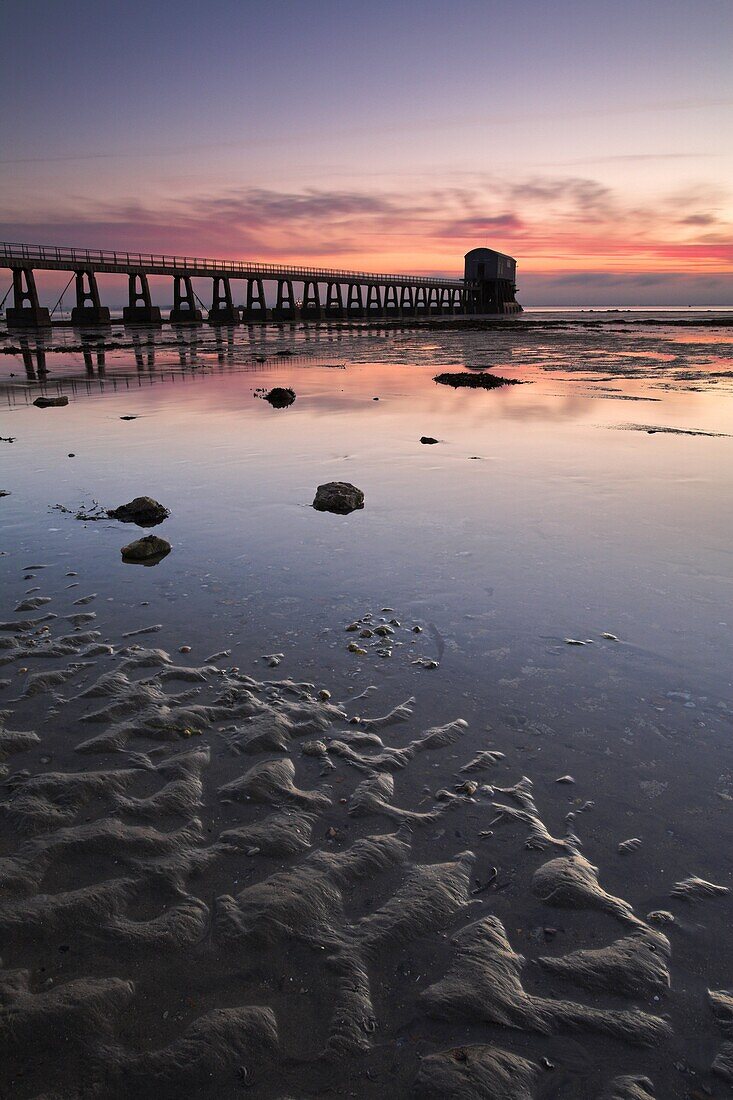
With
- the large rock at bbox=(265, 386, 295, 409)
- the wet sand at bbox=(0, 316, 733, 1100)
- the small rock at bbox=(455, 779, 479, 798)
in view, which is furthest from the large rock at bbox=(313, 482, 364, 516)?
the large rock at bbox=(265, 386, 295, 409)

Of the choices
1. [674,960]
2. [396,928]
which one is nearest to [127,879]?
[396,928]

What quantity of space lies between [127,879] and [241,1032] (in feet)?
2.99

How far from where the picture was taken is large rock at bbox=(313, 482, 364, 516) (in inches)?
312

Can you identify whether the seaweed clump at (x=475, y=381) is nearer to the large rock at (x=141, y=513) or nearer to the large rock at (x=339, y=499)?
the large rock at (x=339, y=499)

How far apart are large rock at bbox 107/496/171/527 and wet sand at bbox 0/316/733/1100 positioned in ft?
0.86

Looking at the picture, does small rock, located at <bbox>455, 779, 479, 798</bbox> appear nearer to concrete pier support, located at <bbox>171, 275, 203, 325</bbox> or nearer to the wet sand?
the wet sand

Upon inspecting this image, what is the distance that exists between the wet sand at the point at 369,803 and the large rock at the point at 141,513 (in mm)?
261

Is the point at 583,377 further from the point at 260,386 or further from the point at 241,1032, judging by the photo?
the point at 241,1032

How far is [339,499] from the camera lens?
7.96 meters

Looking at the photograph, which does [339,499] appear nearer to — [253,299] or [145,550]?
[145,550]

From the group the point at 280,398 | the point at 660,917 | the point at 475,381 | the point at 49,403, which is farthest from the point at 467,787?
the point at 475,381

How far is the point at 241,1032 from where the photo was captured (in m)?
2.12

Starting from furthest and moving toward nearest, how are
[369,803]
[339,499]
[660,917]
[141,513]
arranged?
[339,499] → [141,513] → [369,803] → [660,917]

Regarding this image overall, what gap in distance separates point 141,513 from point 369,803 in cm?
540
